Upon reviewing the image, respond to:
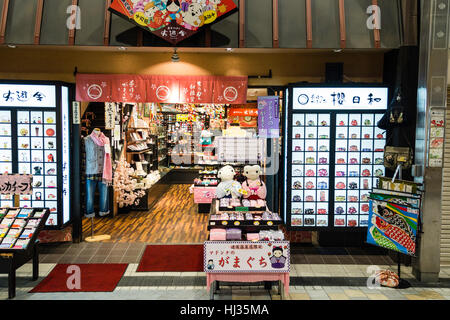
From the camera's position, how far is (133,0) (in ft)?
22.9

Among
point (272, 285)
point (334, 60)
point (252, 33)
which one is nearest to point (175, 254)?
point (272, 285)

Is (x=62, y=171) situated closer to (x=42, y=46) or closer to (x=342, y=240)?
(x=42, y=46)

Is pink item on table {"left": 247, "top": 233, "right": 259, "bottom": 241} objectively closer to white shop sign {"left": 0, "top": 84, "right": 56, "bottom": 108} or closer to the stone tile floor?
the stone tile floor

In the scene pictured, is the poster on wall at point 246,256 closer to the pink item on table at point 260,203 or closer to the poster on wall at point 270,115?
the pink item on table at point 260,203

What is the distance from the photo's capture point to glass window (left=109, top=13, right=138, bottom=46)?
23.8ft

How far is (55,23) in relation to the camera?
286 inches

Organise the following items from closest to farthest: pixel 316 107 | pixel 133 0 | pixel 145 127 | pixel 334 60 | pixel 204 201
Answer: pixel 133 0, pixel 316 107, pixel 334 60, pixel 204 201, pixel 145 127

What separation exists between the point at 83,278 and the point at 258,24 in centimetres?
570

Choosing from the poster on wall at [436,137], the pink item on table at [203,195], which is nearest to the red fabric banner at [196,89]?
the poster on wall at [436,137]

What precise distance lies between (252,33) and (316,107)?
77.2 inches

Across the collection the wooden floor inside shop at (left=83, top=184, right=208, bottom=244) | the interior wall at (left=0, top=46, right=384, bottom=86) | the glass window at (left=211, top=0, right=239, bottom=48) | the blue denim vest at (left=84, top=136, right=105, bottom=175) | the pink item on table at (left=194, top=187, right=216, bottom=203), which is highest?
the glass window at (left=211, top=0, right=239, bottom=48)

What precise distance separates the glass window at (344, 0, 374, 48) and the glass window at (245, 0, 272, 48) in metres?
1.52

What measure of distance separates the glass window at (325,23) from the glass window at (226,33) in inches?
60.0

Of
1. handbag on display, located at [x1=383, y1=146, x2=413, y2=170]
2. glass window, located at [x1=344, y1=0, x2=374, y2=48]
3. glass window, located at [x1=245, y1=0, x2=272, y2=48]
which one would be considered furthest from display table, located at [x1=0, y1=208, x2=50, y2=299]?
glass window, located at [x1=344, y1=0, x2=374, y2=48]
